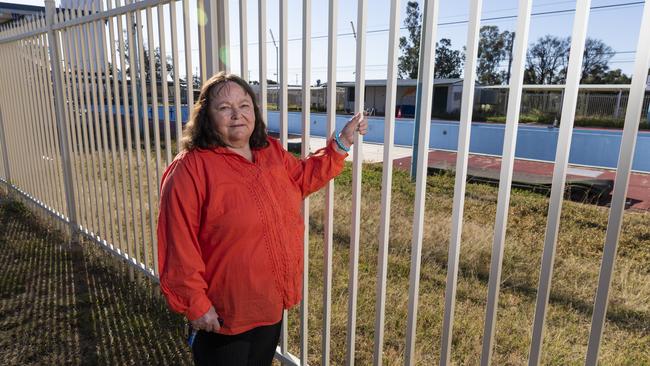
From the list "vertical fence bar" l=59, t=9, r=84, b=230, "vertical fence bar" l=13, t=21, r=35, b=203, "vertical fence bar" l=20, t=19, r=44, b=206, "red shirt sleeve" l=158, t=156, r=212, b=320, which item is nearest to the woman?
"red shirt sleeve" l=158, t=156, r=212, b=320

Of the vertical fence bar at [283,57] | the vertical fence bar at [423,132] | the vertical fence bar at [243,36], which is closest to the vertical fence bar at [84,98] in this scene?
the vertical fence bar at [243,36]

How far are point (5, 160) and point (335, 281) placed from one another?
5505mm

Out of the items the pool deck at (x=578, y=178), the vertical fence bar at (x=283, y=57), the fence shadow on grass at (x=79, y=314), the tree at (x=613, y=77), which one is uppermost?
the tree at (x=613, y=77)

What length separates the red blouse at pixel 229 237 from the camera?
→ 1547 mm

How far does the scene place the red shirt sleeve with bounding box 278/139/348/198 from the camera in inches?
73.8

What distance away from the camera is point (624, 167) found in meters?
1.16

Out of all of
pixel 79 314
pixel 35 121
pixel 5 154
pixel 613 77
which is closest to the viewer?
pixel 79 314

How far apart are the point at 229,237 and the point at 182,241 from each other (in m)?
0.17

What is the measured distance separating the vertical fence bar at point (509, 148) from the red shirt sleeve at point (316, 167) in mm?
707

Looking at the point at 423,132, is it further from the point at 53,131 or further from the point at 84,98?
the point at 53,131

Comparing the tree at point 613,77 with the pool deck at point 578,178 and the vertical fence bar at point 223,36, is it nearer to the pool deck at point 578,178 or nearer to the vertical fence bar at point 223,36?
the pool deck at point 578,178

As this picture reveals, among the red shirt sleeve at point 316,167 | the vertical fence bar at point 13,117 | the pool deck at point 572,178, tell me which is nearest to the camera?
the red shirt sleeve at point 316,167

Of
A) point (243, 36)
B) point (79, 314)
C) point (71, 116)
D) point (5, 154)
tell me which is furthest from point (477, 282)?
point (5, 154)

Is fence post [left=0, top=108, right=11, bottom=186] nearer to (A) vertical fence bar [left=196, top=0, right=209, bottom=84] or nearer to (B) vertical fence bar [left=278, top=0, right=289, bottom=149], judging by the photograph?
(A) vertical fence bar [left=196, top=0, right=209, bottom=84]
